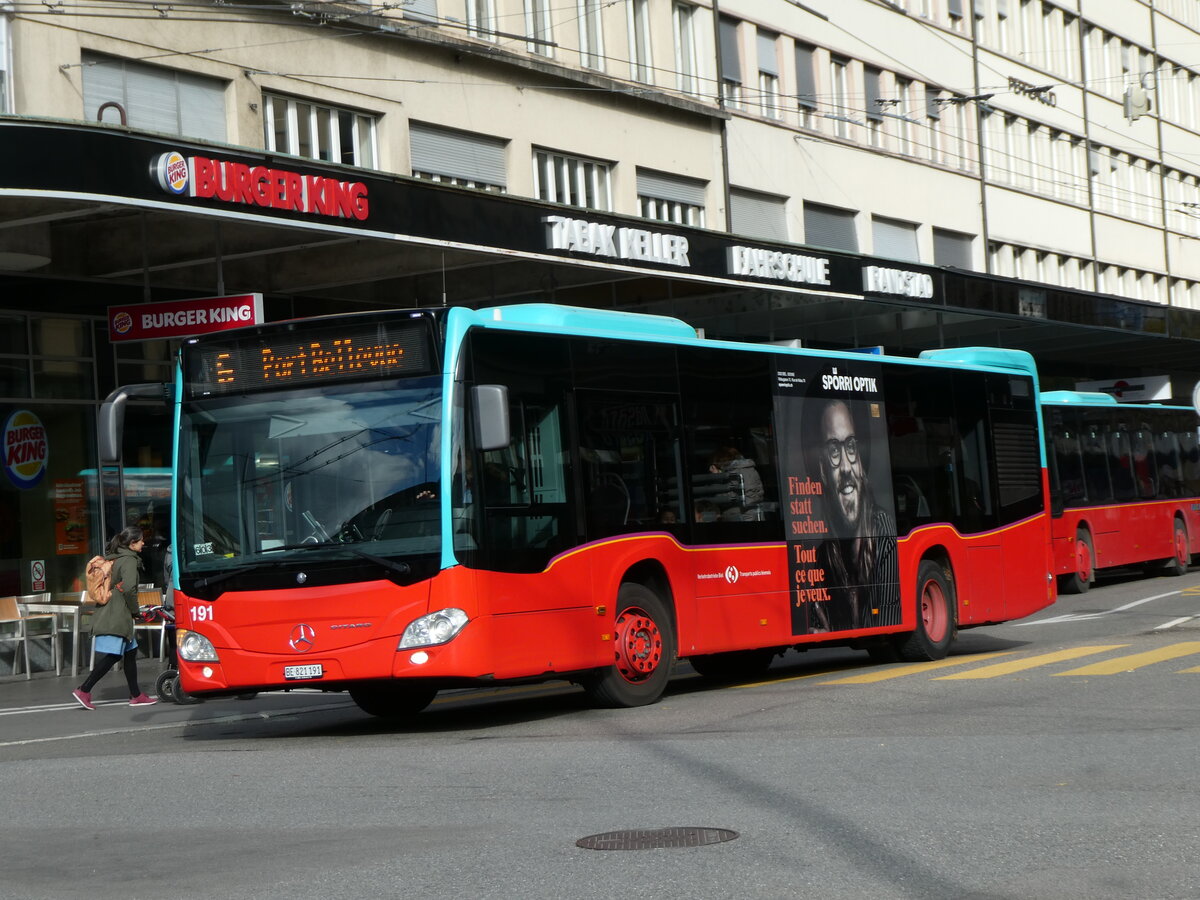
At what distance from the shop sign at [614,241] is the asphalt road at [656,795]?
7.91m

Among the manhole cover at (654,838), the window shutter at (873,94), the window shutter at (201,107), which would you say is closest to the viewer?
the manhole cover at (654,838)

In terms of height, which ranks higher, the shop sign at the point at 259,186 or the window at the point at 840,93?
the window at the point at 840,93

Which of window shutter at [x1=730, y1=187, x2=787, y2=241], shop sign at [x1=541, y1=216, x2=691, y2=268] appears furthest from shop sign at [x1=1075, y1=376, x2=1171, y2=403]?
shop sign at [x1=541, y1=216, x2=691, y2=268]

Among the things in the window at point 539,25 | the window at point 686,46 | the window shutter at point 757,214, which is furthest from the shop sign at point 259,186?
the window shutter at point 757,214

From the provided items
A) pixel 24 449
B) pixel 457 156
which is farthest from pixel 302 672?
pixel 457 156

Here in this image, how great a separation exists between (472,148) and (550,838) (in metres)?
20.6

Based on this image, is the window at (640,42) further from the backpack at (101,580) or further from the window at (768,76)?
the backpack at (101,580)

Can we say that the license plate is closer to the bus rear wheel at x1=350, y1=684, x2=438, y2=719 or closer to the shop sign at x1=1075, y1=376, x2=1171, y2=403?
the bus rear wheel at x1=350, y1=684, x2=438, y2=719

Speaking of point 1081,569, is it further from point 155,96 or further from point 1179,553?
point 155,96

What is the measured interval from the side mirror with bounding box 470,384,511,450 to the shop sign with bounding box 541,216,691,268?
9.99 meters

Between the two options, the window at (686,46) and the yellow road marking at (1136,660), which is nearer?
the yellow road marking at (1136,660)

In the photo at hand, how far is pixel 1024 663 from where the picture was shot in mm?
15484

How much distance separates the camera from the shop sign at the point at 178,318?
17453 millimetres

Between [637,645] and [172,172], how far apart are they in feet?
21.9
